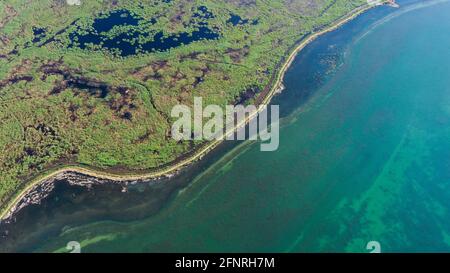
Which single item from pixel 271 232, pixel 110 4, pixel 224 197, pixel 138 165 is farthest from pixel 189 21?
pixel 271 232

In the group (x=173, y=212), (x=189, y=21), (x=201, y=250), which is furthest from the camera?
(x=189, y=21)

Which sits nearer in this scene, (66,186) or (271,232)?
(271,232)

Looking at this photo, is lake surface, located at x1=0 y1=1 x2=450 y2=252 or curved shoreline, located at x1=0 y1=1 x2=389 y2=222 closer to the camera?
lake surface, located at x1=0 y1=1 x2=450 y2=252

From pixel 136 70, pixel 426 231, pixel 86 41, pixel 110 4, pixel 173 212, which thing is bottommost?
pixel 426 231

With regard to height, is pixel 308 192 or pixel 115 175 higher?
pixel 115 175

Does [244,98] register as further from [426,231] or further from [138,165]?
[426,231]

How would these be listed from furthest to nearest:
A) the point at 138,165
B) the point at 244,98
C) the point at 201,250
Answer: the point at 244,98 < the point at 138,165 < the point at 201,250

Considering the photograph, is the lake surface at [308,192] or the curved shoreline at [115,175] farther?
the curved shoreline at [115,175]

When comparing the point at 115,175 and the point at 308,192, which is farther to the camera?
the point at 308,192
